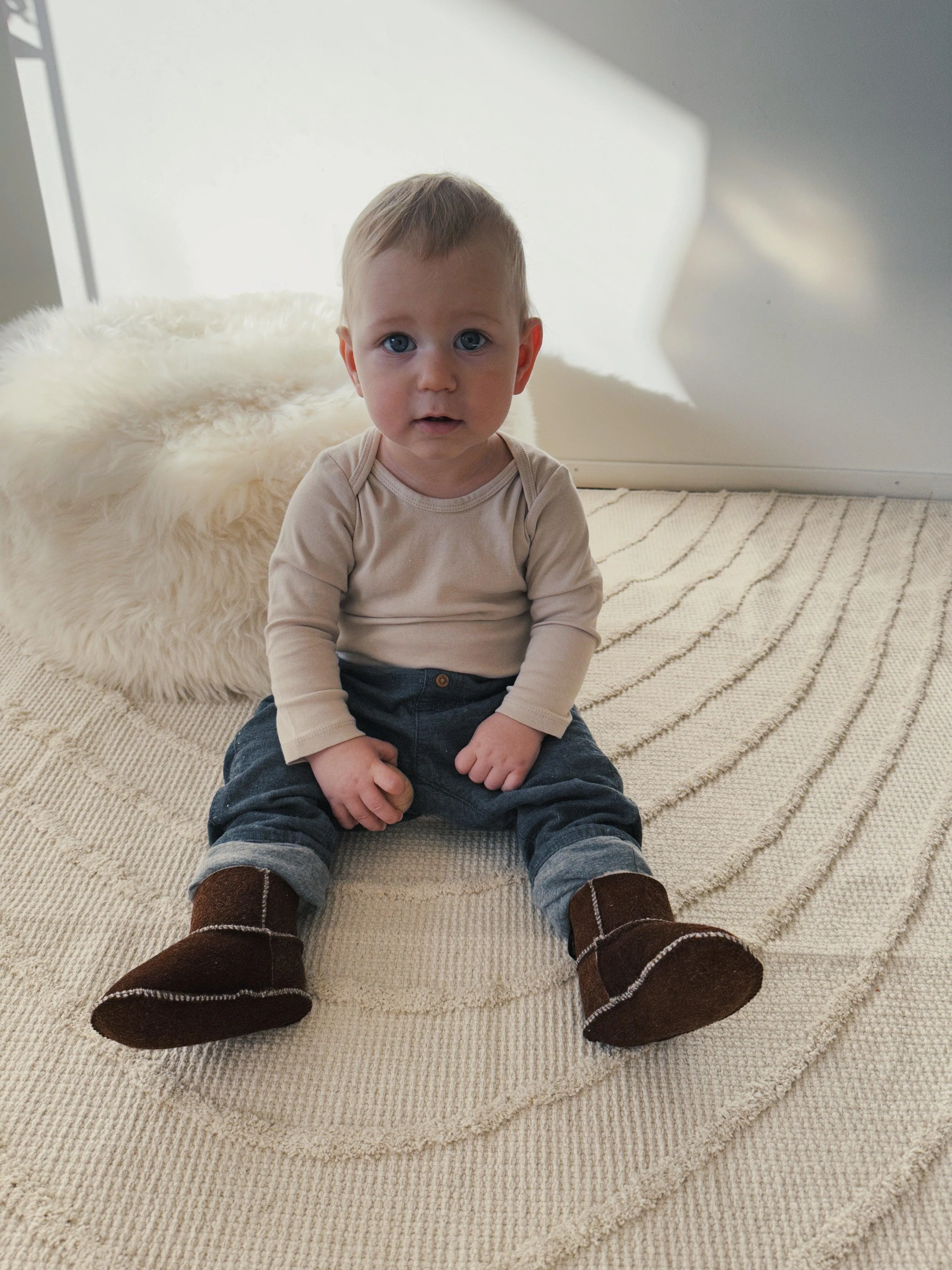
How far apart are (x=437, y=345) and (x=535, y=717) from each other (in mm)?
330

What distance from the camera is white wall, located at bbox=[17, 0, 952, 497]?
53.2 inches

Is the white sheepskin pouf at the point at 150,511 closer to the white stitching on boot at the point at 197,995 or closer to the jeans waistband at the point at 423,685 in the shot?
the jeans waistband at the point at 423,685

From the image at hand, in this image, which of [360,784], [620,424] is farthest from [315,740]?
[620,424]

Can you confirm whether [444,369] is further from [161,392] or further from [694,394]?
[694,394]

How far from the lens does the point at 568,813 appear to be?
812 millimetres

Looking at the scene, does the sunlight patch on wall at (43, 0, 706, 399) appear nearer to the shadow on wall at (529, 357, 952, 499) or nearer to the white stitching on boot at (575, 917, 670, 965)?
the shadow on wall at (529, 357, 952, 499)

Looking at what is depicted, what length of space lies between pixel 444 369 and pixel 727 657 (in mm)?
595


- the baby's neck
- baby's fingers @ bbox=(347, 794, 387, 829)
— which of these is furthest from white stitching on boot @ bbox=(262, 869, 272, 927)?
the baby's neck

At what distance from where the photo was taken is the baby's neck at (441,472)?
87 centimetres

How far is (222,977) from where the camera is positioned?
656 millimetres

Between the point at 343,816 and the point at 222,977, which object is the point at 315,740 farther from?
the point at 222,977

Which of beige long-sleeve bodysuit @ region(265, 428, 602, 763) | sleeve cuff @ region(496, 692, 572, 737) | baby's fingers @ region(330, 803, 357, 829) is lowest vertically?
baby's fingers @ region(330, 803, 357, 829)

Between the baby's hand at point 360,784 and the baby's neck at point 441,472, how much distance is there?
0.24m

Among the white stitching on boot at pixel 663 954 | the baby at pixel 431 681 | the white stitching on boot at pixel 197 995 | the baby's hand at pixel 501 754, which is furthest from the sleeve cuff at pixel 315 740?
the white stitching on boot at pixel 663 954
